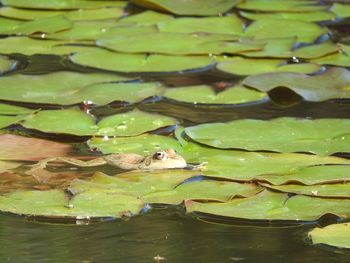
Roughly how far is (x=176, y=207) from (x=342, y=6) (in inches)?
106

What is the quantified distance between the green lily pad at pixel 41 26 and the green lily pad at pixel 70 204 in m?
1.87

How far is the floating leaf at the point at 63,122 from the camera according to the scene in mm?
3229

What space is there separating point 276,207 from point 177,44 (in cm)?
174

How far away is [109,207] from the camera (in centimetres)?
261

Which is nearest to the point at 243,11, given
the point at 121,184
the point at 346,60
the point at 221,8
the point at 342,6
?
the point at 221,8

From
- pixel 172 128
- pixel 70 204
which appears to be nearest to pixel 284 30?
pixel 172 128

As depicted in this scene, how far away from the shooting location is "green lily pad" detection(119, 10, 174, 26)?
4.71m

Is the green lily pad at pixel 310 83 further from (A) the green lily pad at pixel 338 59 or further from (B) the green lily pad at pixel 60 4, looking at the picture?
(B) the green lily pad at pixel 60 4

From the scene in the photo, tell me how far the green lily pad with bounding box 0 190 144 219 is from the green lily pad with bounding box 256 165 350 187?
370 mm

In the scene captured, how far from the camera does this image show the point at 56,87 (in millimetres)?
3672

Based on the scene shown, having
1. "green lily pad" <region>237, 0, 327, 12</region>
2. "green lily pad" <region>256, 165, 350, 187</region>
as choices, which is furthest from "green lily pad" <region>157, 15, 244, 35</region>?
"green lily pad" <region>256, 165, 350, 187</region>

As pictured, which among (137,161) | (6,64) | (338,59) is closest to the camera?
(137,161)

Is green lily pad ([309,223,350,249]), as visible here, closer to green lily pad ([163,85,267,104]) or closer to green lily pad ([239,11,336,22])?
green lily pad ([163,85,267,104])

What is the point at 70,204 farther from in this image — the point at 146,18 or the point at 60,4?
the point at 60,4
